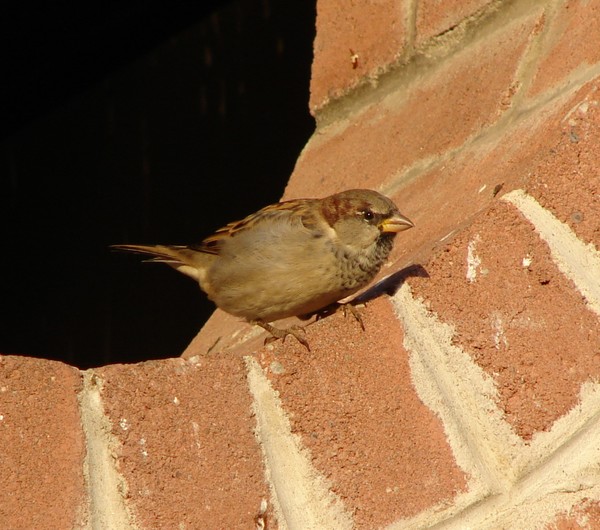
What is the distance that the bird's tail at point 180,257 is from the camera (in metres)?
2.79

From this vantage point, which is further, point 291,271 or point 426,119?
point 291,271

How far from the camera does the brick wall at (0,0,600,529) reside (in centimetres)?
117

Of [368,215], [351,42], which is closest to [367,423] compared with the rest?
[368,215]

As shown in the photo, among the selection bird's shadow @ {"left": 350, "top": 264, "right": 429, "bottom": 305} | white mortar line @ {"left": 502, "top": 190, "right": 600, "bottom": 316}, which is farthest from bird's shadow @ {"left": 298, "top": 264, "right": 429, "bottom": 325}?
white mortar line @ {"left": 502, "top": 190, "right": 600, "bottom": 316}

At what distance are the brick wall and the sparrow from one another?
2.45ft

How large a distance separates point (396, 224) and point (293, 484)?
764mm

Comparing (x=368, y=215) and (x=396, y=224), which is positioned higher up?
(x=368, y=215)

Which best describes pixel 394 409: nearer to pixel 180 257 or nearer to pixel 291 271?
pixel 291 271

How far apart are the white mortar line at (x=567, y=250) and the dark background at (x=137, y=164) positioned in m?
2.22

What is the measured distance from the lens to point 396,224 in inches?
75.0

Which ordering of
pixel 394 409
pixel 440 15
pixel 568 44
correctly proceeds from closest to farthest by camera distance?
pixel 394 409 → pixel 568 44 → pixel 440 15

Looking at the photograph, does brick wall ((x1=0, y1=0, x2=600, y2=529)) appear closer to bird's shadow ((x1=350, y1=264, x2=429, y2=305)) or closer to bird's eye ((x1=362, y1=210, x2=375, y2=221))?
bird's shadow ((x1=350, y1=264, x2=429, y2=305))

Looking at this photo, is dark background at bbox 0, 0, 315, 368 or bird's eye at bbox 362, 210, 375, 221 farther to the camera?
dark background at bbox 0, 0, 315, 368

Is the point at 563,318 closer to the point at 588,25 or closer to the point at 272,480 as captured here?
the point at 272,480
